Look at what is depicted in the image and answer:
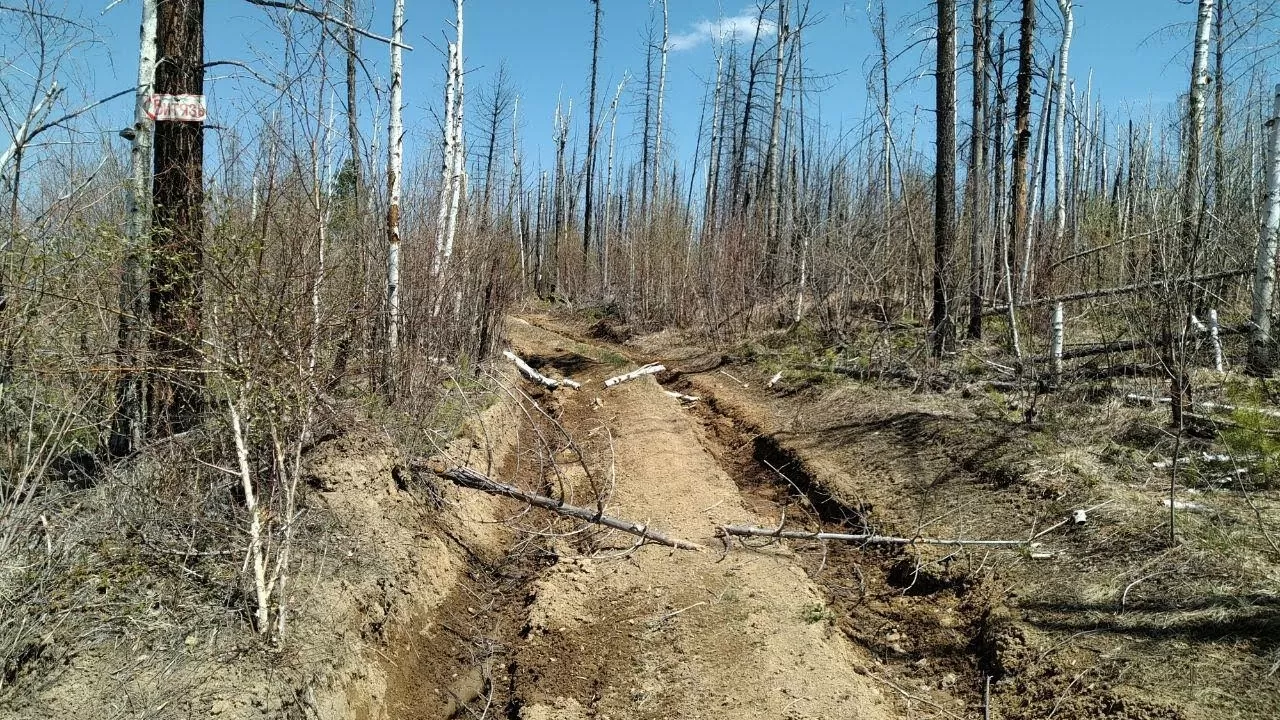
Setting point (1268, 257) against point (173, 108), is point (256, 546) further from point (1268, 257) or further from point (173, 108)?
point (1268, 257)

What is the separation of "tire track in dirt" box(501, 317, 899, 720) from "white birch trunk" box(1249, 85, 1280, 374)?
15.6 ft

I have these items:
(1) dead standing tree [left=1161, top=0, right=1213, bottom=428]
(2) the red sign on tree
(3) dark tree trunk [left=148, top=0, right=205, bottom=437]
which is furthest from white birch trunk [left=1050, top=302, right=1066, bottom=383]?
(2) the red sign on tree

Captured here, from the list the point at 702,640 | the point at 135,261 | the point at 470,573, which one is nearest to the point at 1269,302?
the point at 702,640

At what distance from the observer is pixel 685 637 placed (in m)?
4.42

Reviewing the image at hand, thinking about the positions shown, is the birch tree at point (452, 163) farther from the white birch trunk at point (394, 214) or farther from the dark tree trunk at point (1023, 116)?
the dark tree trunk at point (1023, 116)

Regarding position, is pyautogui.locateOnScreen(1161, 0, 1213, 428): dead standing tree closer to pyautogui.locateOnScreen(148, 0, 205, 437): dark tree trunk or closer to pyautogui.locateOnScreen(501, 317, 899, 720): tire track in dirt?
pyautogui.locateOnScreen(501, 317, 899, 720): tire track in dirt

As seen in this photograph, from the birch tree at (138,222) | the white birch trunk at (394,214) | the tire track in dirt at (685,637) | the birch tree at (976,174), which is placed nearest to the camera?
the tire track in dirt at (685,637)

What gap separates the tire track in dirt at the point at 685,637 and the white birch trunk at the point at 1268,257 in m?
4.76

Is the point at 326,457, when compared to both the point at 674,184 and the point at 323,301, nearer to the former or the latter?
the point at 323,301

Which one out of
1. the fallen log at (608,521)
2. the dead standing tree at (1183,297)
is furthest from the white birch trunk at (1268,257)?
the fallen log at (608,521)

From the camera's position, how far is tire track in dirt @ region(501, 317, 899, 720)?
12.6 feet

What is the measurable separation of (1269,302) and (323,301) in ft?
25.9

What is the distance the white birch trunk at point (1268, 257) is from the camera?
6.63 metres

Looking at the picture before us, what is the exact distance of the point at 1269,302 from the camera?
6.95 metres
